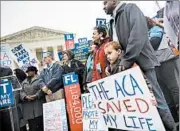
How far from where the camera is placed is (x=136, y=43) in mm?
3633

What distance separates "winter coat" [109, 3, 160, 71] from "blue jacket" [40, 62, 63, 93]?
233 cm

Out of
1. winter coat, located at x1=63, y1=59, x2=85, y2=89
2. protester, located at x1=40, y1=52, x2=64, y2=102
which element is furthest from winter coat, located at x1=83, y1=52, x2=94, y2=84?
protester, located at x1=40, y1=52, x2=64, y2=102

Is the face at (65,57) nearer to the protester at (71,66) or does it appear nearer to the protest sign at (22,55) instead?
the protester at (71,66)

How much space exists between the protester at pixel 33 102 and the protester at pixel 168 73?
87.4 inches

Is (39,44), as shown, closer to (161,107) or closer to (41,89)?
(41,89)

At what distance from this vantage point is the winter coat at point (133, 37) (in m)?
3.63

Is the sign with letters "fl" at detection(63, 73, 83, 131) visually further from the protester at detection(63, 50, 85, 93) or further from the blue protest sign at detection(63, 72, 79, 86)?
the protester at detection(63, 50, 85, 93)

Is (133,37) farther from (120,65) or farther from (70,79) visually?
(70,79)

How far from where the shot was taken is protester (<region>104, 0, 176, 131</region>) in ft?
11.9

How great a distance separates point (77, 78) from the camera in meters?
Result: 5.85

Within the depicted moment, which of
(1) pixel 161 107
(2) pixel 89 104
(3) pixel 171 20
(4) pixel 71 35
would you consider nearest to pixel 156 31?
(3) pixel 171 20

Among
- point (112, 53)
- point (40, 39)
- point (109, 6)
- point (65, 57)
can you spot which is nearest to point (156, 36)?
point (109, 6)

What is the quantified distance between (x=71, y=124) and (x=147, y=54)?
2.26m

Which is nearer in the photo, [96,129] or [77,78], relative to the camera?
[96,129]
